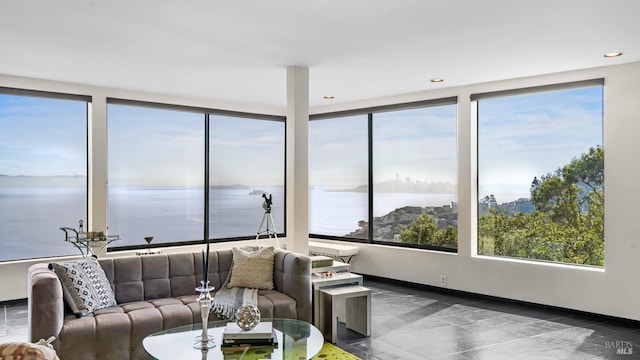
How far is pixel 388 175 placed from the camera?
22.6ft

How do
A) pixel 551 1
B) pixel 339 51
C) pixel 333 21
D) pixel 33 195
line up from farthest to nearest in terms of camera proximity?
pixel 33 195 → pixel 339 51 → pixel 333 21 → pixel 551 1

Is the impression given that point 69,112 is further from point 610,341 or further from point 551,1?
point 610,341

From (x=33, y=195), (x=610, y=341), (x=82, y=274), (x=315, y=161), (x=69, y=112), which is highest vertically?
(x=69, y=112)

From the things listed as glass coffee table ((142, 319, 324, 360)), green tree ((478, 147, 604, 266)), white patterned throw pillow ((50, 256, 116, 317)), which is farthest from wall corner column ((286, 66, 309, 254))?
green tree ((478, 147, 604, 266))

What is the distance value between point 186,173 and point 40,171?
185 cm

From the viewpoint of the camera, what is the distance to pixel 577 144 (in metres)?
5.22

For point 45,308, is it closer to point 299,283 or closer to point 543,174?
point 299,283

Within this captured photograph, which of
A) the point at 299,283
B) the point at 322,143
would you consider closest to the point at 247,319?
the point at 299,283

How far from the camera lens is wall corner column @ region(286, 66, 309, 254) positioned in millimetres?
4926

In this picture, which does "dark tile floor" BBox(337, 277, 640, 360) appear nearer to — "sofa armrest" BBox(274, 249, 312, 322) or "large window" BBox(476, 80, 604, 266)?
A: "sofa armrest" BBox(274, 249, 312, 322)

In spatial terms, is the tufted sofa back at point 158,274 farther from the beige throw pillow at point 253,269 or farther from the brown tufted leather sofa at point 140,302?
the beige throw pillow at point 253,269

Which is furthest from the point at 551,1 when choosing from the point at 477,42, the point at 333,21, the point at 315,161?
the point at 315,161

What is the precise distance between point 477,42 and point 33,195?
207 inches

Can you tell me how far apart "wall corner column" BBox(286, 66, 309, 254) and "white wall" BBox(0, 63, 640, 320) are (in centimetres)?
203
